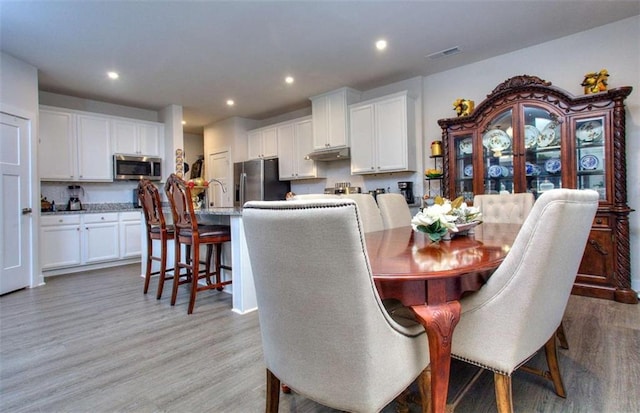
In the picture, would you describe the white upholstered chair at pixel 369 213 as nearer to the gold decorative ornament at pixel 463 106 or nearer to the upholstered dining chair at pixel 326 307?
the upholstered dining chair at pixel 326 307

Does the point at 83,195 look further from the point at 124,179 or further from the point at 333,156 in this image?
the point at 333,156

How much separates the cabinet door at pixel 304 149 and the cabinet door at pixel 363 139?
35.2 inches

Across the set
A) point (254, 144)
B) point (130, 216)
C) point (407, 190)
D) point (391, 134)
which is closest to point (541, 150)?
point (407, 190)

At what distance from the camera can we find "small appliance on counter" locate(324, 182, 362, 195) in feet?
16.1

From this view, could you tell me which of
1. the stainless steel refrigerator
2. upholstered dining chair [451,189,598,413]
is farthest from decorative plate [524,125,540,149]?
the stainless steel refrigerator

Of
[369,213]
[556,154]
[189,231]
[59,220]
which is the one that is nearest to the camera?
[369,213]

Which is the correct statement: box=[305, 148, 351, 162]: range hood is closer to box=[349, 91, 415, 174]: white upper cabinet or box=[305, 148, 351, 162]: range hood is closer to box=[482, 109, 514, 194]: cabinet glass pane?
box=[349, 91, 415, 174]: white upper cabinet

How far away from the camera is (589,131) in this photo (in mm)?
3102

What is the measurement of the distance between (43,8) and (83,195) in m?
3.27

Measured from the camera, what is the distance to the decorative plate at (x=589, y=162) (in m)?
3.08

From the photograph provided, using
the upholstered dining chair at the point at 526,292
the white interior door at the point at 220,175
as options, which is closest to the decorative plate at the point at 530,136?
the upholstered dining chair at the point at 526,292

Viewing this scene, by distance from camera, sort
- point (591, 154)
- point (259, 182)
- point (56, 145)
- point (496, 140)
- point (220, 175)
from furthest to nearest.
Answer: point (220, 175) < point (259, 182) < point (56, 145) < point (496, 140) < point (591, 154)

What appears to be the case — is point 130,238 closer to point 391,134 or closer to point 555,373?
point 391,134

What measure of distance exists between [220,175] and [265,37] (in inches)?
153
